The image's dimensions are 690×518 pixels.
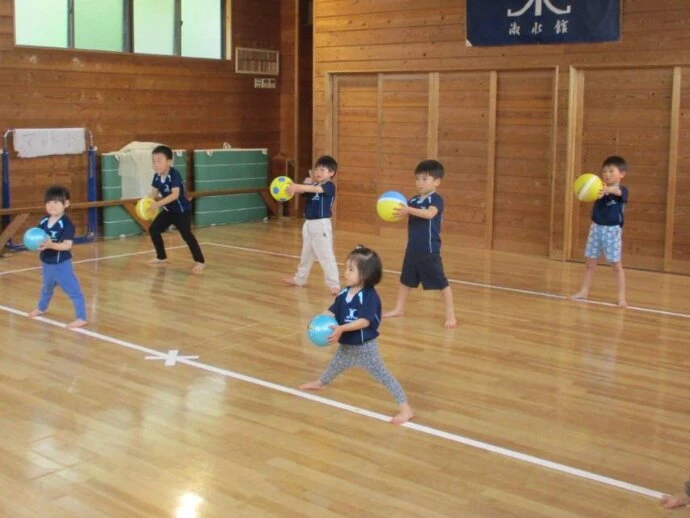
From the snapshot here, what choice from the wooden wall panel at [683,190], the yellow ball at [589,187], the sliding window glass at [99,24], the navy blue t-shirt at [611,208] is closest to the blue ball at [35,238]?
the yellow ball at [589,187]

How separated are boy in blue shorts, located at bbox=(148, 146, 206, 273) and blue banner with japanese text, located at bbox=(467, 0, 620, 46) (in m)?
4.13

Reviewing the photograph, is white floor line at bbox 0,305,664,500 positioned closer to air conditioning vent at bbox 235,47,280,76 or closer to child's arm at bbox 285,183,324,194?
child's arm at bbox 285,183,324,194

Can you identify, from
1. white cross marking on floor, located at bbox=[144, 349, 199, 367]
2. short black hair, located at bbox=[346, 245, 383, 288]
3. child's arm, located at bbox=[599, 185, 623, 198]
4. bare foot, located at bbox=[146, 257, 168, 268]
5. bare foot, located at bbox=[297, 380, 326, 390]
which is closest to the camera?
short black hair, located at bbox=[346, 245, 383, 288]

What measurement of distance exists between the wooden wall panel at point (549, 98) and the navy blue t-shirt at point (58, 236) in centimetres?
585

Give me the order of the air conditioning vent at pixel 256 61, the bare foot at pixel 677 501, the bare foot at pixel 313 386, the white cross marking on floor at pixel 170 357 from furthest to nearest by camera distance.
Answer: the air conditioning vent at pixel 256 61 < the white cross marking on floor at pixel 170 357 < the bare foot at pixel 313 386 < the bare foot at pixel 677 501

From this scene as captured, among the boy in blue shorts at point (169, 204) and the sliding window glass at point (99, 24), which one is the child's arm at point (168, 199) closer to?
the boy in blue shorts at point (169, 204)

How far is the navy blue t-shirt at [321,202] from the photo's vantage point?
8109 millimetres

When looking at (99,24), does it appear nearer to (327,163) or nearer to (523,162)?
(327,163)

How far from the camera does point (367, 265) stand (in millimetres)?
4652

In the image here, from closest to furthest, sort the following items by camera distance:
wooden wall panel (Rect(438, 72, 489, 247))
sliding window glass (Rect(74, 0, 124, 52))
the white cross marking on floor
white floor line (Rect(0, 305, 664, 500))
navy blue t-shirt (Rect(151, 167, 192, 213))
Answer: white floor line (Rect(0, 305, 664, 500)) < the white cross marking on floor < navy blue t-shirt (Rect(151, 167, 192, 213)) < wooden wall panel (Rect(438, 72, 489, 247)) < sliding window glass (Rect(74, 0, 124, 52))

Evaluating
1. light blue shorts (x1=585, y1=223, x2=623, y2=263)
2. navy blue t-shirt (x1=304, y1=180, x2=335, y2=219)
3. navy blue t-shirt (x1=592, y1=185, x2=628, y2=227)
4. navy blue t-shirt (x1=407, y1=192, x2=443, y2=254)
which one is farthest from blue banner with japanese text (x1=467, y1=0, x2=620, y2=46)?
navy blue t-shirt (x1=407, y1=192, x2=443, y2=254)

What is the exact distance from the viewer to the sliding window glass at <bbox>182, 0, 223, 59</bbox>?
12.8 metres

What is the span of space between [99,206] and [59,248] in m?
4.83

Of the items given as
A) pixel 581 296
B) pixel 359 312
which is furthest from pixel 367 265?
pixel 581 296
